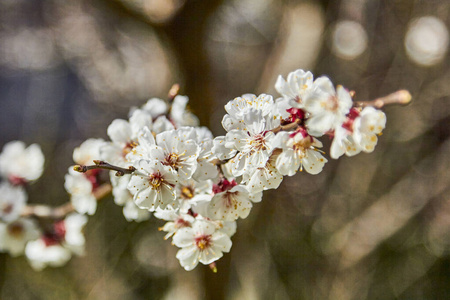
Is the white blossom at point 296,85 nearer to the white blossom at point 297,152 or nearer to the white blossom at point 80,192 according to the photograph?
the white blossom at point 297,152

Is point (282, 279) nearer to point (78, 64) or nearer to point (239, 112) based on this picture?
point (239, 112)

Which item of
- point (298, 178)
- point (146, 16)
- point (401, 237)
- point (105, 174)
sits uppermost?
point (146, 16)

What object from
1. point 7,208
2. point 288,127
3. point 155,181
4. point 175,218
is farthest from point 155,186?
point 7,208

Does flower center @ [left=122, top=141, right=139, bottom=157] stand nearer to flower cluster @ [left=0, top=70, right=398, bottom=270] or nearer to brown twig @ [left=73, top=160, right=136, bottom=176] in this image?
flower cluster @ [left=0, top=70, right=398, bottom=270]

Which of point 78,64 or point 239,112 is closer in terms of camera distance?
point 239,112

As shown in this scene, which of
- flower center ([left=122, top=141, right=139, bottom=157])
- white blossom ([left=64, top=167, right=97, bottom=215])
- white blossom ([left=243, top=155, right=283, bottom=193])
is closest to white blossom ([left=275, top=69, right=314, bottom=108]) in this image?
white blossom ([left=243, top=155, right=283, bottom=193])

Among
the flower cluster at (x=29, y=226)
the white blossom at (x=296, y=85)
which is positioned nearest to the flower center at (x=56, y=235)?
the flower cluster at (x=29, y=226)

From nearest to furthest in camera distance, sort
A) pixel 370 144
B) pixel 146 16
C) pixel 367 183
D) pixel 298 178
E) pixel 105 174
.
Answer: pixel 370 144 < pixel 105 174 < pixel 146 16 < pixel 367 183 < pixel 298 178

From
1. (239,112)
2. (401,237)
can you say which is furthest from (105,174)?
(401,237)
